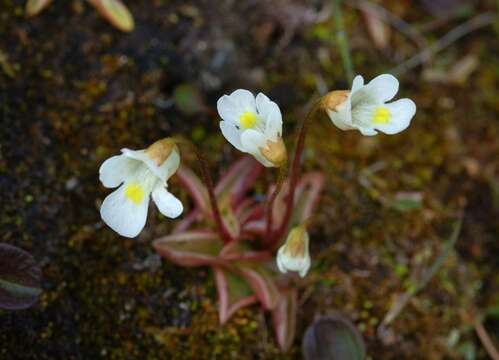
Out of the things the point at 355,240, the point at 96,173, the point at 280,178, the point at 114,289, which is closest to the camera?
the point at 280,178

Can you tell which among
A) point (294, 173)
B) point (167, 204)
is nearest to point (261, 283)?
point (294, 173)

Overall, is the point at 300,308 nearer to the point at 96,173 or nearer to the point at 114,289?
the point at 114,289

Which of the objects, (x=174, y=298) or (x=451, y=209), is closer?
(x=174, y=298)

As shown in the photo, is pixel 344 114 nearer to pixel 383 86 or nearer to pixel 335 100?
pixel 335 100

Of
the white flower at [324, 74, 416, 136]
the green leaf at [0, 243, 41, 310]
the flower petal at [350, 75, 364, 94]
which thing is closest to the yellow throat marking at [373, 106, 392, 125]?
the white flower at [324, 74, 416, 136]

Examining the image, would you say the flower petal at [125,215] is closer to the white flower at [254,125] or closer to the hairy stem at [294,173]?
the white flower at [254,125]

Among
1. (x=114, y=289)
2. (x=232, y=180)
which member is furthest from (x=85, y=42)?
(x=114, y=289)

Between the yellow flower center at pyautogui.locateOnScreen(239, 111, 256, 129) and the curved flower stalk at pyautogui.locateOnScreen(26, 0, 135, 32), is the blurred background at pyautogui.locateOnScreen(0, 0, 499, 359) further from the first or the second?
the yellow flower center at pyautogui.locateOnScreen(239, 111, 256, 129)
